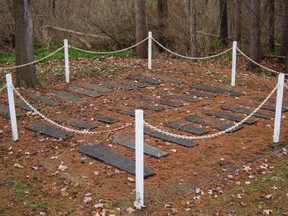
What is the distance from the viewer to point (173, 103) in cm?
958

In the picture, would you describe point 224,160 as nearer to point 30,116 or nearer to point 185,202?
point 185,202

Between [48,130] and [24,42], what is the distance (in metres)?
3.83

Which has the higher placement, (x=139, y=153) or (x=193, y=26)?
(x=193, y=26)

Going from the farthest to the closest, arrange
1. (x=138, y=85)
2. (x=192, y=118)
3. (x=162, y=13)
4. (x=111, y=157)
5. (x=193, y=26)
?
(x=162, y=13) < (x=193, y=26) < (x=138, y=85) < (x=192, y=118) < (x=111, y=157)

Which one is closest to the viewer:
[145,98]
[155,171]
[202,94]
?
[155,171]

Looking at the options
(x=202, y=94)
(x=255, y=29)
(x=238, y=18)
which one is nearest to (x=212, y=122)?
(x=202, y=94)

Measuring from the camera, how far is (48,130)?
25.3 feet

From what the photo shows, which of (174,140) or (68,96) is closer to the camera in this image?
(174,140)

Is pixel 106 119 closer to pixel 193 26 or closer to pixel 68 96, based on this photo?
pixel 68 96

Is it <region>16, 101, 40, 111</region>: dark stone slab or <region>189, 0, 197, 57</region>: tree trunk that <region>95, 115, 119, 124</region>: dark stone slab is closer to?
<region>16, 101, 40, 111</region>: dark stone slab

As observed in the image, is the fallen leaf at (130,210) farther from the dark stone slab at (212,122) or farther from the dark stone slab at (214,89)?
the dark stone slab at (214,89)

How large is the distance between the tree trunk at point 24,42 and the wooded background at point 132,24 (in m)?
5.82

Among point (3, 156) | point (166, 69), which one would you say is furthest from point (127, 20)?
point (3, 156)

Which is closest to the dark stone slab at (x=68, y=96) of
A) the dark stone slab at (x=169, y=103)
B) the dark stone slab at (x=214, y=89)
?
the dark stone slab at (x=169, y=103)
